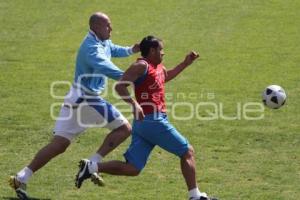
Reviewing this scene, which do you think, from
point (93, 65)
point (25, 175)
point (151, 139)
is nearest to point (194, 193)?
point (151, 139)

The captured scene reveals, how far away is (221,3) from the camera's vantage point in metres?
24.5

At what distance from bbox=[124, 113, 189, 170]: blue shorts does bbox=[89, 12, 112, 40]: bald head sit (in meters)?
1.40

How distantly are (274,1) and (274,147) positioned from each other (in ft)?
43.9

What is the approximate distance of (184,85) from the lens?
16.4 meters

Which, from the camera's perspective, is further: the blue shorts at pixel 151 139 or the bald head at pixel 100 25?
the bald head at pixel 100 25

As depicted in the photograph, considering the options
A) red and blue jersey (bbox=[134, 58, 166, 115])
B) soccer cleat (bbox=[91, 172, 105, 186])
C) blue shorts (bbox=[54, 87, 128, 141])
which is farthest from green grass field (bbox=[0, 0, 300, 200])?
red and blue jersey (bbox=[134, 58, 166, 115])

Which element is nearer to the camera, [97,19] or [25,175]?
[25,175]

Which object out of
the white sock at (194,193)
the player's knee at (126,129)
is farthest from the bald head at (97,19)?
the white sock at (194,193)

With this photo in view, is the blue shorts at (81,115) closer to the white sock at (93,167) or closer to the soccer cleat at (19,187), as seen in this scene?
the white sock at (93,167)

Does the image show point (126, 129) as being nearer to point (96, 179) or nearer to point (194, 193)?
point (96, 179)

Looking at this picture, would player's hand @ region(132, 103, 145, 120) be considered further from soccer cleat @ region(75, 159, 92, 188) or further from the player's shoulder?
soccer cleat @ region(75, 159, 92, 188)

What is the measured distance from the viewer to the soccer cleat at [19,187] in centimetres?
948

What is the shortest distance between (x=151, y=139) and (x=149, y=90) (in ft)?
1.82

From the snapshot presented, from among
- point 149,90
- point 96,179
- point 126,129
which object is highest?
point 149,90
